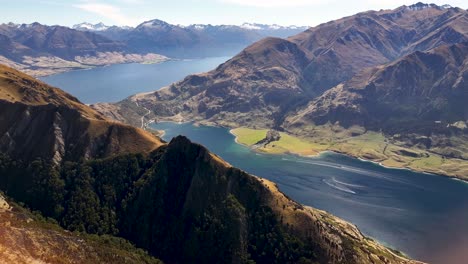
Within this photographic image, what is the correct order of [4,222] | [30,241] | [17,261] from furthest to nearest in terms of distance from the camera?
[4,222], [30,241], [17,261]

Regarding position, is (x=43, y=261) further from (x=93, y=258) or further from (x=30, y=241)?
(x=93, y=258)

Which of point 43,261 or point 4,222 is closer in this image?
point 43,261

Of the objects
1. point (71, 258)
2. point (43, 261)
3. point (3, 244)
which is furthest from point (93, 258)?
point (3, 244)

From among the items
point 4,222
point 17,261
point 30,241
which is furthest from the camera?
point 4,222

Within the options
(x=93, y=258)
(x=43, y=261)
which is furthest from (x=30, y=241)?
(x=93, y=258)

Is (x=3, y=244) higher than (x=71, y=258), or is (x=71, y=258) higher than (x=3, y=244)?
(x=3, y=244)

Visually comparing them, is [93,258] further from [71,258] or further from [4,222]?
[4,222]

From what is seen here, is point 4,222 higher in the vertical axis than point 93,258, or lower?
higher

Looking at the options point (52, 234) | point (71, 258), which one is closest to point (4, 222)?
point (52, 234)

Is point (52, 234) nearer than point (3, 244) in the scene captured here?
No
